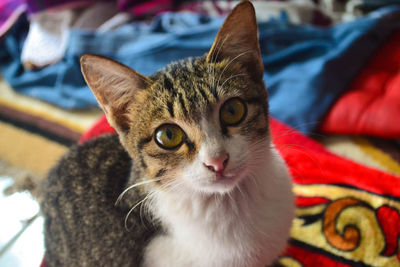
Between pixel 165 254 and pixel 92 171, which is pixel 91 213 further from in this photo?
pixel 165 254

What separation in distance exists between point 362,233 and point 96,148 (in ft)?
3.20

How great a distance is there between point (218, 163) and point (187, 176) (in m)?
0.10

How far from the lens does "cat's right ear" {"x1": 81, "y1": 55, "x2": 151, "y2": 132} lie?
75 cm

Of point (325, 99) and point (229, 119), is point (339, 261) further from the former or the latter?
point (325, 99)

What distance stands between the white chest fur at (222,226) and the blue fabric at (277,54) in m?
0.64

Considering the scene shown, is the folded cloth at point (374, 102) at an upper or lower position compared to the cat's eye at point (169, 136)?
upper

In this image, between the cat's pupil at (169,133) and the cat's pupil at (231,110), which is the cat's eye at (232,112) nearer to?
the cat's pupil at (231,110)

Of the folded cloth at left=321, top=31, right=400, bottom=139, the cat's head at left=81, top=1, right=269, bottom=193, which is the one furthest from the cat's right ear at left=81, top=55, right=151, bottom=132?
the folded cloth at left=321, top=31, right=400, bottom=139

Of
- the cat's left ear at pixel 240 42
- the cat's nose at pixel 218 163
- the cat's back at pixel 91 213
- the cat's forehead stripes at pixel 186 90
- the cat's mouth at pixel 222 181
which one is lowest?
the cat's back at pixel 91 213

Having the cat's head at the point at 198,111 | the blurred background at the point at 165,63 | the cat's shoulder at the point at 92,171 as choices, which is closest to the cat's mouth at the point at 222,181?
the cat's head at the point at 198,111

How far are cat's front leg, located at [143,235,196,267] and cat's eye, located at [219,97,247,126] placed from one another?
0.38m

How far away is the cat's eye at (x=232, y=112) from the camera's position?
0.76m

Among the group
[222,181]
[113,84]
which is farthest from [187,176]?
[113,84]

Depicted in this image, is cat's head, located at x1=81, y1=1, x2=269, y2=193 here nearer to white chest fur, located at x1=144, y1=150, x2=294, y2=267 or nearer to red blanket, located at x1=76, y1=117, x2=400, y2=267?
white chest fur, located at x1=144, y1=150, x2=294, y2=267
